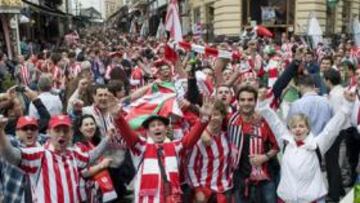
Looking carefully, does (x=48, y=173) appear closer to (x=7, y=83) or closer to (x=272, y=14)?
(x=7, y=83)

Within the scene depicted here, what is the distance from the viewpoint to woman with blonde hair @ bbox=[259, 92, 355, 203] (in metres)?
5.59

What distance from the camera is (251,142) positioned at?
5.86 meters

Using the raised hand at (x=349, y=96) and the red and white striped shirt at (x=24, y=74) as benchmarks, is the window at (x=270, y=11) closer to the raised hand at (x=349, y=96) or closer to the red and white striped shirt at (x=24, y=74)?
the red and white striped shirt at (x=24, y=74)

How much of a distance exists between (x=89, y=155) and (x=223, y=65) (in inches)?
138

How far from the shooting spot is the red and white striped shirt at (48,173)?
16.7 feet

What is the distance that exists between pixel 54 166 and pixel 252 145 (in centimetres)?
193

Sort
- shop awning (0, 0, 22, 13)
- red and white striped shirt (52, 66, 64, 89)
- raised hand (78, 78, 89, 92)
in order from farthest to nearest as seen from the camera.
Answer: shop awning (0, 0, 22, 13) → red and white striped shirt (52, 66, 64, 89) → raised hand (78, 78, 89, 92)

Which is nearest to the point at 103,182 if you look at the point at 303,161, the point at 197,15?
the point at 303,161

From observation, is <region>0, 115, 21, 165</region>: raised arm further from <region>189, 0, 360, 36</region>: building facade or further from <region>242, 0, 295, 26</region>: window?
<region>242, 0, 295, 26</region>: window

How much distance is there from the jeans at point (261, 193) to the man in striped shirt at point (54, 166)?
5.48 feet

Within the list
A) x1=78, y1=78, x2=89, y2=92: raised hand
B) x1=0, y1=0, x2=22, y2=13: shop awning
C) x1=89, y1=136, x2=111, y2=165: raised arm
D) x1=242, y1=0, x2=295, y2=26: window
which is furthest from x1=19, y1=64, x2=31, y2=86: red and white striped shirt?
x1=242, y1=0, x2=295, y2=26: window

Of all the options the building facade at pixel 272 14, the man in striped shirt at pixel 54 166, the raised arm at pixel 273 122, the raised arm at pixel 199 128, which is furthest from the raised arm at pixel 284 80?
the building facade at pixel 272 14

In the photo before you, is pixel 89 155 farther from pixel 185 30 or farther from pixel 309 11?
pixel 185 30

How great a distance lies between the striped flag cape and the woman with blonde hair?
1266mm
